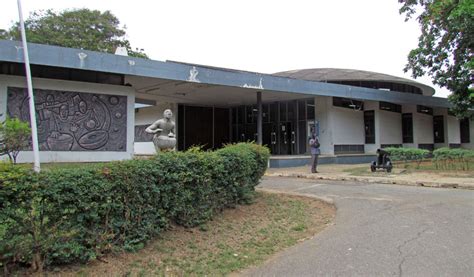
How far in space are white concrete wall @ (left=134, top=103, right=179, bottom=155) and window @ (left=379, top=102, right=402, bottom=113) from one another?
580 inches

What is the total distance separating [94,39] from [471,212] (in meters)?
41.5

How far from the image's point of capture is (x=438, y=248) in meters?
5.53

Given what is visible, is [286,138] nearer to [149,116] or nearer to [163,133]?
[149,116]

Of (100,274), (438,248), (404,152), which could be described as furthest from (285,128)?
(100,274)

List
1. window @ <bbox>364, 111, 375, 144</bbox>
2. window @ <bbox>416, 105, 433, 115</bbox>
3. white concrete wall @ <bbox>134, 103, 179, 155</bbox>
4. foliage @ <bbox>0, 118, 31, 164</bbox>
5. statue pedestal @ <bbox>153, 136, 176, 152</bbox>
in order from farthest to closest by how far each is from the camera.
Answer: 1. window @ <bbox>416, 105, 433, 115</bbox>
2. white concrete wall @ <bbox>134, 103, 179, 155</bbox>
3. window @ <bbox>364, 111, 375, 144</bbox>
4. statue pedestal @ <bbox>153, 136, 176, 152</bbox>
5. foliage @ <bbox>0, 118, 31, 164</bbox>

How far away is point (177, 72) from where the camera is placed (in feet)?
53.0

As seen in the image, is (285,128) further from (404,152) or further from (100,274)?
(100,274)

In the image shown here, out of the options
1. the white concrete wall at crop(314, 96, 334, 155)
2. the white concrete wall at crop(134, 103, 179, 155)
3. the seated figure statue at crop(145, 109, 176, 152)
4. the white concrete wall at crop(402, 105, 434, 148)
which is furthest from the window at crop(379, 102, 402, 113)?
the seated figure statue at crop(145, 109, 176, 152)

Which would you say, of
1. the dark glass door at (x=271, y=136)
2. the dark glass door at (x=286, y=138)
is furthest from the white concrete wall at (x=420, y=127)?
A: the dark glass door at (x=271, y=136)

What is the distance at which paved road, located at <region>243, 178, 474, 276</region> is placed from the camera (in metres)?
4.78

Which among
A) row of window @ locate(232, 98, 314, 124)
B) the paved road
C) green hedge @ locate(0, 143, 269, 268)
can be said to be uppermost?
row of window @ locate(232, 98, 314, 124)

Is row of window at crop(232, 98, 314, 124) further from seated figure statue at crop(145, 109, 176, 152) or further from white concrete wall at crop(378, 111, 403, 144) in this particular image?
seated figure statue at crop(145, 109, 176, 152)

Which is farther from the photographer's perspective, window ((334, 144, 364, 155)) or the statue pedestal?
window ((334, 144, 364, 155))

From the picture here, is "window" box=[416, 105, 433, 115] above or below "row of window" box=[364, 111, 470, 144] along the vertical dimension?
above
